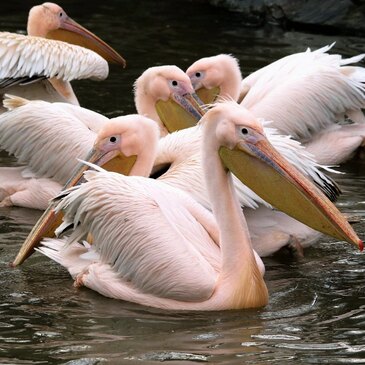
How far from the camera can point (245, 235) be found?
16.2 ft

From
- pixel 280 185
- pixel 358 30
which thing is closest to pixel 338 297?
pixel 280 185

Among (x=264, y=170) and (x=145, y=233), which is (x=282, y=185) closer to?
(x=264, y=170)

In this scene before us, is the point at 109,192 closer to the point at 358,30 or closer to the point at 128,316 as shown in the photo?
the point at 128,316

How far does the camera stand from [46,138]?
6645 millimetres

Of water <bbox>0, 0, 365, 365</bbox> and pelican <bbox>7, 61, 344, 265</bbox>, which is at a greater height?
pelican <bbox>7, 61, 344, 265</bbox>

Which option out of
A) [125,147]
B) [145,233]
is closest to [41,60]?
[125,147]

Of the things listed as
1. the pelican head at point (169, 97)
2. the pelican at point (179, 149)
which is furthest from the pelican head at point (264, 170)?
the pelican head at point (169, 97)

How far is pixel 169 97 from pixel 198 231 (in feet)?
6.62

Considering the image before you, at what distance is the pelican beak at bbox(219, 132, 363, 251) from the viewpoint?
4.81 meters

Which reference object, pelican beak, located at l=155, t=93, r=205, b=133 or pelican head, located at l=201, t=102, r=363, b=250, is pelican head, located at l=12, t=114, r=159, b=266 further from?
pelican beak, located at l=155, t=93, r=205, b=133

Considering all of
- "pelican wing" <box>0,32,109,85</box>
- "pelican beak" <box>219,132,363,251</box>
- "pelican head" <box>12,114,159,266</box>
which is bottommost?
"pelican wing" <box>0,32,109,85</box>

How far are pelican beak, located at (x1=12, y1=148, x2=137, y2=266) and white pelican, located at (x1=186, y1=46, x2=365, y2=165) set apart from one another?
1.73 m

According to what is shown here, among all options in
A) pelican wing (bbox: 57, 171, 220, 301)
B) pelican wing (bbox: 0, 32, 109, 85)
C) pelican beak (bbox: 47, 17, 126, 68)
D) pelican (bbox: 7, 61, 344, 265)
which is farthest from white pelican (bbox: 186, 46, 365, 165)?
pelican wing (bbox: 57, 171, 220, 301)

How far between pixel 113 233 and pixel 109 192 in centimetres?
18
